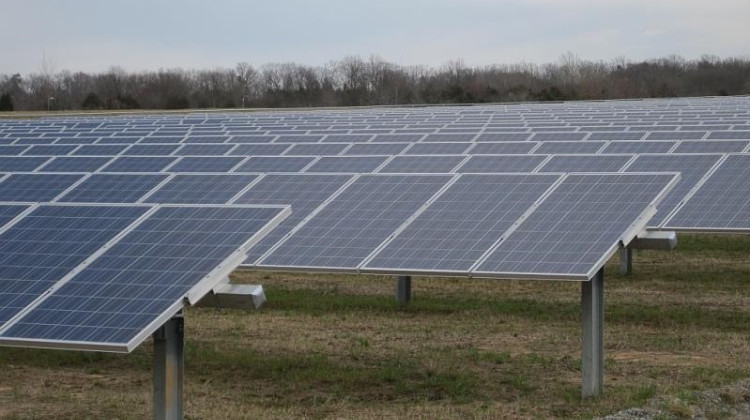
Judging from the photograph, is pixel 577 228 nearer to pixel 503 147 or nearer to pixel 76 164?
pixel 503 147

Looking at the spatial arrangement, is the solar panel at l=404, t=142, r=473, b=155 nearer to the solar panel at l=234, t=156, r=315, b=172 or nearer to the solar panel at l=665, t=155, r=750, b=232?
the solar panel at l=234, t=156, r=315, b=172

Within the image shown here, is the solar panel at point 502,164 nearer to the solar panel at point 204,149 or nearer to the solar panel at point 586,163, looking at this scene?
the solar panel at point 586,163

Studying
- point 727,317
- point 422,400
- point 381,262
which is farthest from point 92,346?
point 727,317

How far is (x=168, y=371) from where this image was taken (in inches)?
408

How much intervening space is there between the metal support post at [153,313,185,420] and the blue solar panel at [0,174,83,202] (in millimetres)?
8021

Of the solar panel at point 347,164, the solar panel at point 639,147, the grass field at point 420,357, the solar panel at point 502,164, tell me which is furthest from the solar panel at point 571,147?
the solar panel at point 347,164

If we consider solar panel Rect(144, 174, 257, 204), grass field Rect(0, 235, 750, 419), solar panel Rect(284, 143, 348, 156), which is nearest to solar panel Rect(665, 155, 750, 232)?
grass field Rect(0, 235, 750, 419)

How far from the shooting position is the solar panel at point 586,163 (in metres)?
22.1

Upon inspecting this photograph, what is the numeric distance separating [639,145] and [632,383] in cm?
1460

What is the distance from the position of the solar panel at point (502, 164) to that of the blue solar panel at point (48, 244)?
10.5 m

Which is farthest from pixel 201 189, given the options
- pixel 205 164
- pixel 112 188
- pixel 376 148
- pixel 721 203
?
pixel 376 148

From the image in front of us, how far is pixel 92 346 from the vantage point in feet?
32.2

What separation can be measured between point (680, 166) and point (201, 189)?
9.58 meters

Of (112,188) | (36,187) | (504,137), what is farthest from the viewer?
(504,137)
